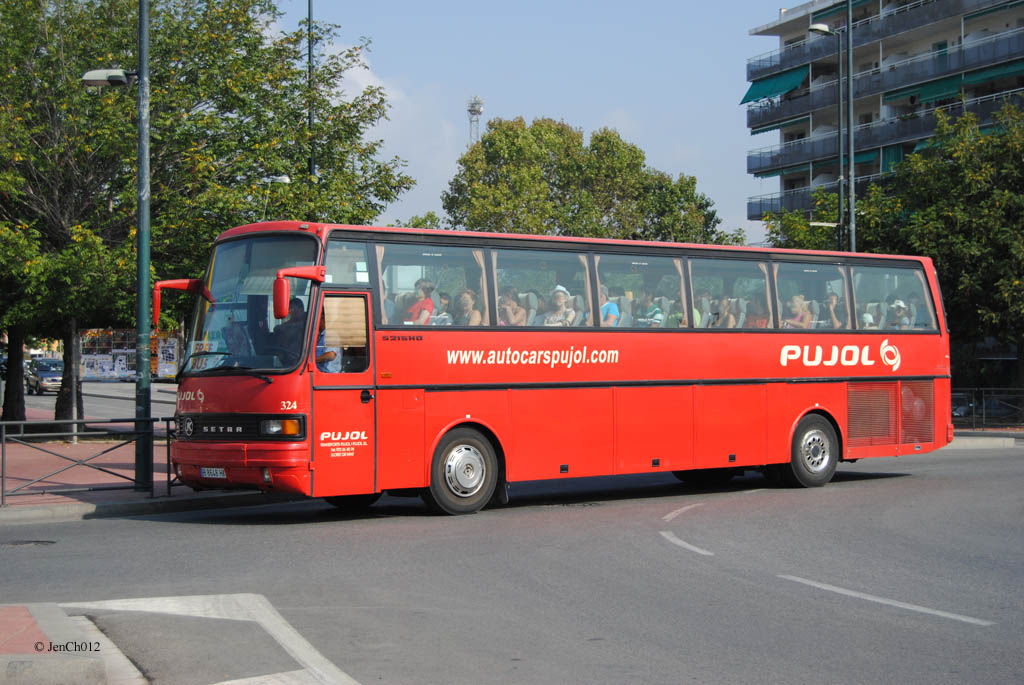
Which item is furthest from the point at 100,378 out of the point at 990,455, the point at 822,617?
the point at 822,617

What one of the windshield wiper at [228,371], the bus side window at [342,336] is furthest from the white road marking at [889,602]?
the windshield wiper at [228,371]

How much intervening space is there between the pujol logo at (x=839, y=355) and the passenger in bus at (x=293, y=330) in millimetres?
7600

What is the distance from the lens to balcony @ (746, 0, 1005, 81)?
59.8 m

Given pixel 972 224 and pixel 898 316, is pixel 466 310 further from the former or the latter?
pixel 972 224

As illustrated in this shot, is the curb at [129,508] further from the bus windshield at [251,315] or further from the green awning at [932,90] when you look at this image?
the green awning at [932,90]

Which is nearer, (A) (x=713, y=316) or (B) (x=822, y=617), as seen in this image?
(B) (x=822, y=617)

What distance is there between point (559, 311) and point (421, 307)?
2.06 m

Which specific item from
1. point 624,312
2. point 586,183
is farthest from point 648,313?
point 586,183

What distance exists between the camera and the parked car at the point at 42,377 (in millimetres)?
63406

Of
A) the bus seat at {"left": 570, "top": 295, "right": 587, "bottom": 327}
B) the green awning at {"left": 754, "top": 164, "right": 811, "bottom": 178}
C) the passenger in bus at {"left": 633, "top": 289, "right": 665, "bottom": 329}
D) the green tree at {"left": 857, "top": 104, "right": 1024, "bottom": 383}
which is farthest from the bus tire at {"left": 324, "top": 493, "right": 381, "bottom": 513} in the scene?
the green awning at {"left": 754, "top": 164, "right": 811, "bottom": 178}

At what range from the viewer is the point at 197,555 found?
36.0ft

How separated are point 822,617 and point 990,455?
18860 mm

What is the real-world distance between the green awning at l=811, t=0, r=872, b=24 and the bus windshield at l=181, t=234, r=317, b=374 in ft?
188

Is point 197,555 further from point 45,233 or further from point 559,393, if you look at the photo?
point 45,233
